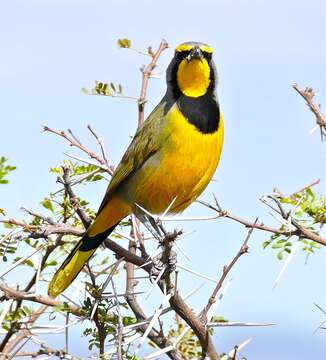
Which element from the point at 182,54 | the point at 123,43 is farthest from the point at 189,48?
the point at 123,43

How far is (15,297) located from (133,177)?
1345mm

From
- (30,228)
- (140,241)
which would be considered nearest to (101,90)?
(140,241)

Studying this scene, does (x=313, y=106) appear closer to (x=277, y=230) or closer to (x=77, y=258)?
(x=277, y=230)

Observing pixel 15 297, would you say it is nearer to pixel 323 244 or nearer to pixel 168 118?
pixel 323 244

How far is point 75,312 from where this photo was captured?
236 centimetres

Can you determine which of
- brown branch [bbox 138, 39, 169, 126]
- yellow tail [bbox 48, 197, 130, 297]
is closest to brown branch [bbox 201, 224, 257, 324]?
yellow tail [bbox 48, 197, 130, 297]

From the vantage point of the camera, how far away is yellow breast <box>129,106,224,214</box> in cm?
350

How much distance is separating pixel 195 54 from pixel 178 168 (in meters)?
0.67

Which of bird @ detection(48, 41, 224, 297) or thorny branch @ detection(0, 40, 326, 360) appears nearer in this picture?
thorny branch @ detection(0, 40, 326, 360)

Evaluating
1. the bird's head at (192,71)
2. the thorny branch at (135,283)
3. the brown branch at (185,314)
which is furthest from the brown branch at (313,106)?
the bird's head at (192,71)

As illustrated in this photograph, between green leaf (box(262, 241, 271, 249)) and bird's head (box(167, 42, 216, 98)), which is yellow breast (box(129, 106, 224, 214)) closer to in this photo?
bird's head (box(167, 42, 216, 98))

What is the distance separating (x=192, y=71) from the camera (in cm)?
384

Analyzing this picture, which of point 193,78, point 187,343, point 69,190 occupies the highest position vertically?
point 193,78

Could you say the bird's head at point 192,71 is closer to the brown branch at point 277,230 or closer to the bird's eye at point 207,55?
the bird's eye at point 207,55
